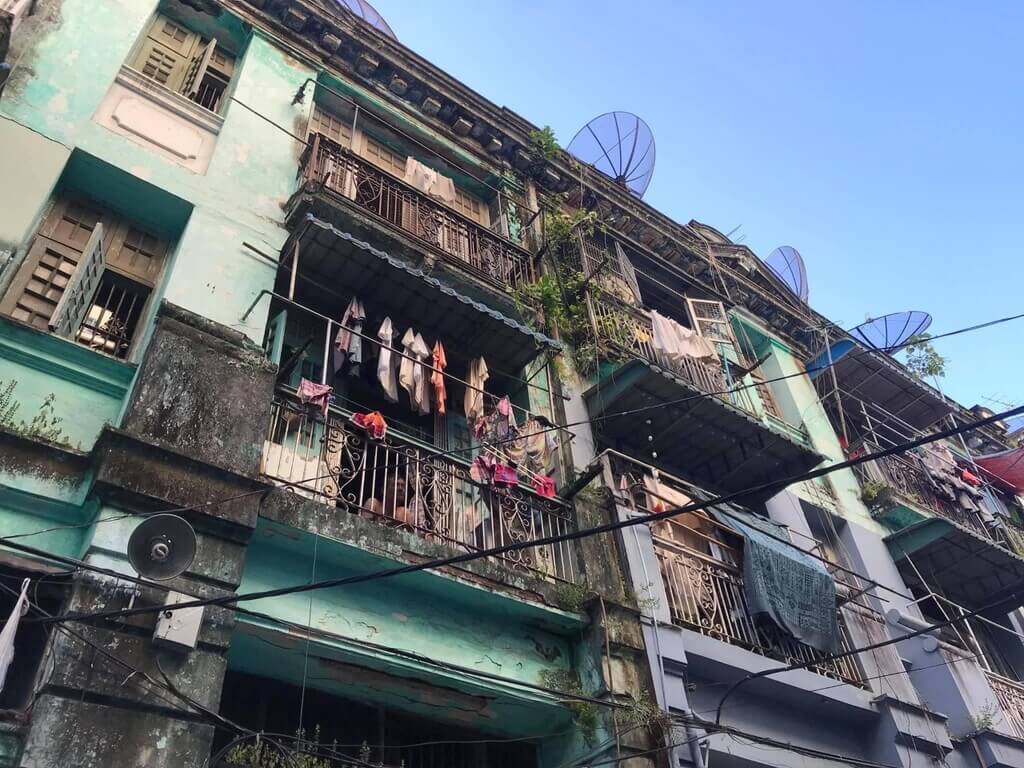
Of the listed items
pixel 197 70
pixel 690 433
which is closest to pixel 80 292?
pixel 197 70

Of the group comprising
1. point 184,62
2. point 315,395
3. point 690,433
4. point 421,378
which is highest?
point 184,62

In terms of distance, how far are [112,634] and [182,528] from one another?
74cm

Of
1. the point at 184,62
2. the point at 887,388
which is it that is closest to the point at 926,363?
the point at 887,388

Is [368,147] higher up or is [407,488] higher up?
[368,147]

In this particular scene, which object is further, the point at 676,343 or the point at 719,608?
the point at 676,343

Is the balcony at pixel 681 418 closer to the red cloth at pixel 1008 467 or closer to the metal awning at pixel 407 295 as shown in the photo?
the metal awning at pixel 407 295

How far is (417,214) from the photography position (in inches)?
389

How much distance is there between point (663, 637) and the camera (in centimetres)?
734

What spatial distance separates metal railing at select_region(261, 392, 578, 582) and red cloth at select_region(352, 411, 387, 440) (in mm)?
64

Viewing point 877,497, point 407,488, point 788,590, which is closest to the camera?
point 407,488

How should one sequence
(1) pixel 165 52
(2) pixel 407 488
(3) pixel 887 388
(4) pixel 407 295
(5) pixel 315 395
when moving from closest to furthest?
(5) pixel 315 395 < (2) pixel 407 488 < (4) pixel 407 295 < (1) pixel 165 52 < (3) pixel 887 388

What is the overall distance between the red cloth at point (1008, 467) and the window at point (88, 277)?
16.5m

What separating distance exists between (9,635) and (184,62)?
7.78 m

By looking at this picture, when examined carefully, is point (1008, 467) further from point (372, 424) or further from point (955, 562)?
point (372, 424)
